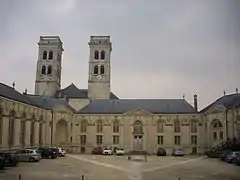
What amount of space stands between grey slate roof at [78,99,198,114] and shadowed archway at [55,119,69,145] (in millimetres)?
2900

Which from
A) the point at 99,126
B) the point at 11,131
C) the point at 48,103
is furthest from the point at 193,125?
the point at 11,131

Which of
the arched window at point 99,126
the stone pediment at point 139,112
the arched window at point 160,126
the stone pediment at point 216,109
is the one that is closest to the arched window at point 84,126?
the arched window at point 99,126

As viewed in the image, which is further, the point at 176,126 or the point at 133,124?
the point at 133,124

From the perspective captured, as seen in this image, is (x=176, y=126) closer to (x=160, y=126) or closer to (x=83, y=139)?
(x=160, y=126)

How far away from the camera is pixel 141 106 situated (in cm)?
4106

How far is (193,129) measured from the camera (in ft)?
127

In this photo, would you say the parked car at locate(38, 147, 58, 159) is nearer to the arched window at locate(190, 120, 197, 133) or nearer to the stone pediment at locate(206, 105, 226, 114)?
the stone pediment at locate(206, 105, 226, 114)

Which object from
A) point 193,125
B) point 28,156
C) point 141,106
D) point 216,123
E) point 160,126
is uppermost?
point 141,106

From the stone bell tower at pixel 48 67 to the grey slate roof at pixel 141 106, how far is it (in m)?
11.1

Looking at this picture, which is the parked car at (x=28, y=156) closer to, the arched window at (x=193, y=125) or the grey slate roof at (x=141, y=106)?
the grey slate roof at (x=141, y=106)

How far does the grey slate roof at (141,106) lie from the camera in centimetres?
3994

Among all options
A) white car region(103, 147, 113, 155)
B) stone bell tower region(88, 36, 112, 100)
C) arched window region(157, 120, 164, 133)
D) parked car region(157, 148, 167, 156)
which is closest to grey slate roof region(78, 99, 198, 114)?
arched window region(157, 120, 164, 133)

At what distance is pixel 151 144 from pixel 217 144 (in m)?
7.90

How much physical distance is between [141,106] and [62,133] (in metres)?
10.7
